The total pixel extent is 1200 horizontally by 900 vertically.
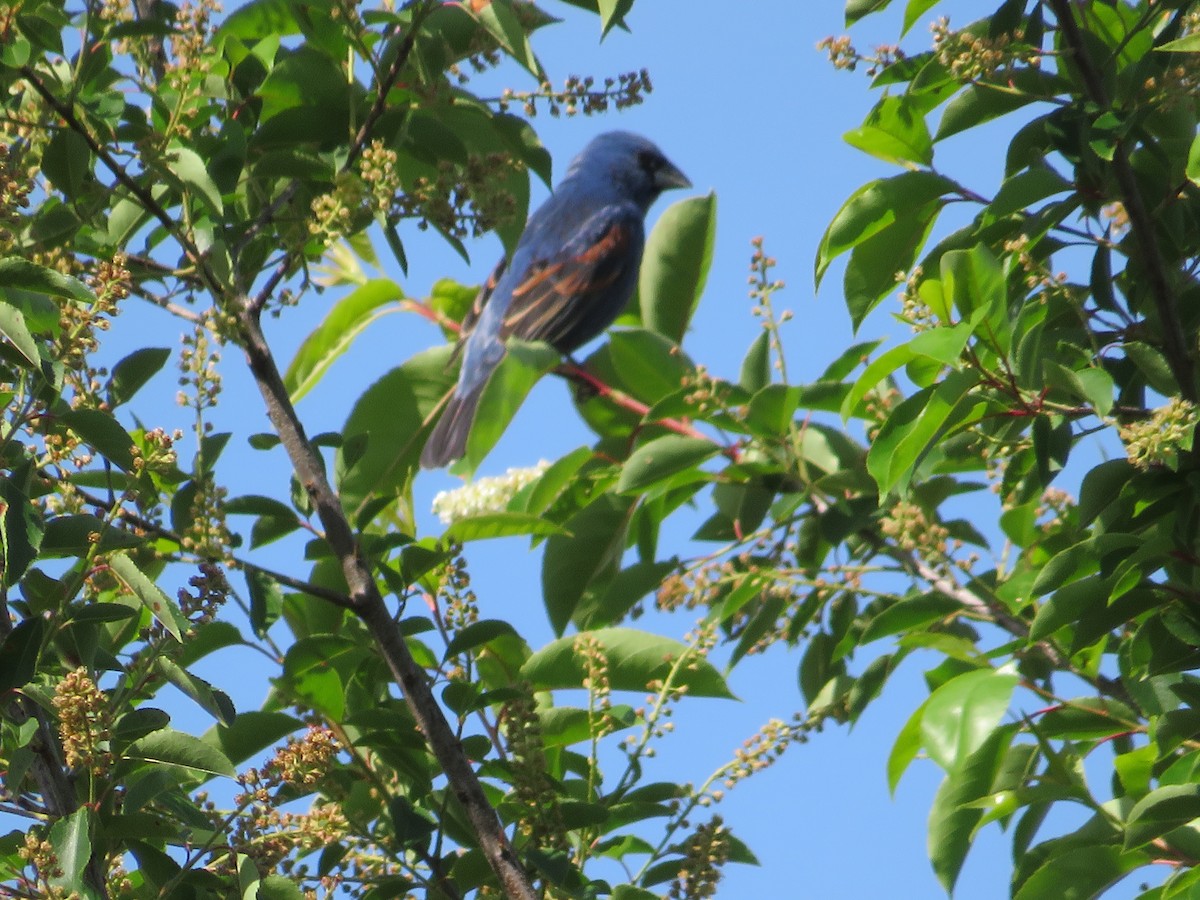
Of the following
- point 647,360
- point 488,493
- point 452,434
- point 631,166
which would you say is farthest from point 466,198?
point 631,166

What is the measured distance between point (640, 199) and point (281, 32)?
5597 mm

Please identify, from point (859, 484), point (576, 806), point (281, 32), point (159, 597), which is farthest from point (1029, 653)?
point (281, 32)

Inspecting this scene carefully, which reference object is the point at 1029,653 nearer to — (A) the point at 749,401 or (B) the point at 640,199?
(A) the point at 749,401

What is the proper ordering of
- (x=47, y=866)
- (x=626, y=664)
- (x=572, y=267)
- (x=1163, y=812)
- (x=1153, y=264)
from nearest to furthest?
(x=47, y=866), (x=1163, y=812), (x=1153, y=264), (x=626, y=664), (x=572, y=267)

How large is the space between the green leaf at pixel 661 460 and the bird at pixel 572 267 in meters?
2.98

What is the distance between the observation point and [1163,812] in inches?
75.5

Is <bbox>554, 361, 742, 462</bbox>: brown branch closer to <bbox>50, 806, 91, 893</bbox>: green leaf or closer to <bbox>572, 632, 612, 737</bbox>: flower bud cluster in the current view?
<bbox>572, 632, 612, 737</bbox>: flower bud cluster

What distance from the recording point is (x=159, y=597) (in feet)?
5.45

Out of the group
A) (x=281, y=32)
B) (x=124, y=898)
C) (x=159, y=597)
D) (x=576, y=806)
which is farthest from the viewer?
(x=281, y=32)

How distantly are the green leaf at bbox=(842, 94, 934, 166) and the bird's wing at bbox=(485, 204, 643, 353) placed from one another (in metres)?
3.73

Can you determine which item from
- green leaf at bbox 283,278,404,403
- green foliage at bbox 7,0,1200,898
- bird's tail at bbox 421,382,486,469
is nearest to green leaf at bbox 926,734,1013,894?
green foliage at bbox 7,0,1200,898

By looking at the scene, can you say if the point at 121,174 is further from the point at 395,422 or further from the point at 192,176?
the point at 395,422

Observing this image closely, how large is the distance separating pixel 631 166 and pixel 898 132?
541cm

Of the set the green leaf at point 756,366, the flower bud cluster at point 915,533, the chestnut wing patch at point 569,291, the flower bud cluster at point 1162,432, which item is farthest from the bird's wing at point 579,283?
the flower bud cluster at point 1162,432
